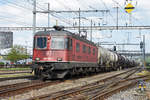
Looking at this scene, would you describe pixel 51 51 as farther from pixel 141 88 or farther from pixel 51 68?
pixel 141 88

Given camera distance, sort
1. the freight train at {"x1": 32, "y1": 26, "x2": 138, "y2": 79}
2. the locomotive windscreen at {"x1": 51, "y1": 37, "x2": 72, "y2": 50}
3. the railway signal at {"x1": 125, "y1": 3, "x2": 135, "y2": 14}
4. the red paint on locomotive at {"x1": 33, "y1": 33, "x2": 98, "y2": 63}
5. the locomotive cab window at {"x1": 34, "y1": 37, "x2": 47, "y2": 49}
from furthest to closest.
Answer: the locomotive cab window at {"x1": 34, "y1": 37, "x2": 47, "y2": 49} < the locomotive windscreen at {"x1": 51, "y1": 37, "x2": 72, "y2": 50} < the red paint on locomotive at {"x1": 33, "y1": 33, "x2": 98, "y2": 63} < the freight train at {"x1": 32, "y1": 26, "x2": 138, "y2": 79} < the railway signal at {"x1": 125, "y1": 3, "x2": 135, "y2": 14}

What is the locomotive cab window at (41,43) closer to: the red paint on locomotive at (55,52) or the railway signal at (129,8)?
the red paint on locomotive at (55,52)

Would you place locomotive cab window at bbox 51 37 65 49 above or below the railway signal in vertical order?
→ below

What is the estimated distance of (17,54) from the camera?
2418 inches

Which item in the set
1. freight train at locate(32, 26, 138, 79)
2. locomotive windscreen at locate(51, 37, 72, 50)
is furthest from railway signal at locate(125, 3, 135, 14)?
locomotive windscreen at locate(51, 37, 72, 50)

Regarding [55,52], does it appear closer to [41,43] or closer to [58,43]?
[58,43]

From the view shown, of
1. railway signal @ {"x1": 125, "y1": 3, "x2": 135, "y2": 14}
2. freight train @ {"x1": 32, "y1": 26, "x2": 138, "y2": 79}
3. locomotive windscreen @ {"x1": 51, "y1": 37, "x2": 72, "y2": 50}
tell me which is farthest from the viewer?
locomotive windscreen @ {"x1": 51, "y1": 37, "x2": 72, "y2": 50}

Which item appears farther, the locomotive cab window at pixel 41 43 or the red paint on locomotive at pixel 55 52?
the locomotive cab window at pixel 41 43

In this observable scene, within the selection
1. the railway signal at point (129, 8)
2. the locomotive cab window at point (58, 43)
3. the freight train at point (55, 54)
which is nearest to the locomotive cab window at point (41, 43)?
the freight train at point (55, 54)

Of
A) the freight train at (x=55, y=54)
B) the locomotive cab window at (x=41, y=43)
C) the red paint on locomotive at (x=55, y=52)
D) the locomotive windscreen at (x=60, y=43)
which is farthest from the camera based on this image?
the locomotive cab window at (x=41, y=43)

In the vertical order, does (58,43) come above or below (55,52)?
above

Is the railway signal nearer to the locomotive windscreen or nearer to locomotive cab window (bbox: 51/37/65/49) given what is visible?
the locomotive windscreen

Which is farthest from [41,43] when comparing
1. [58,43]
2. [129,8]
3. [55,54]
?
[129,8]

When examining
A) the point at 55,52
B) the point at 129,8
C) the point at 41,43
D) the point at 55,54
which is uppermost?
the point at 129,8
